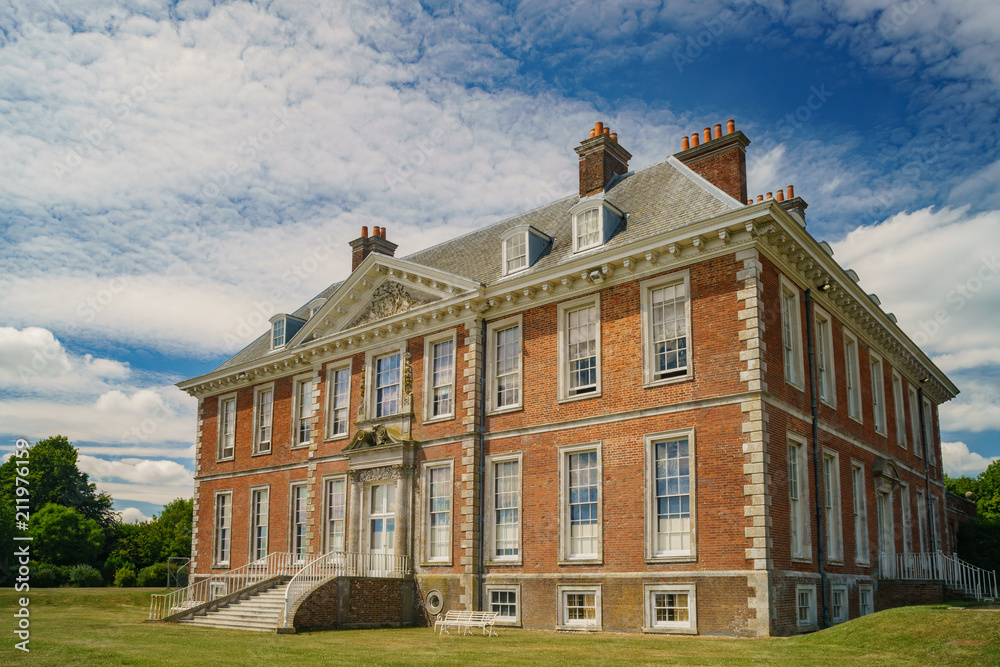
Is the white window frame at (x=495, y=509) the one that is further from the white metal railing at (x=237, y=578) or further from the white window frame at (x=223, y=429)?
the white window frame at (x=223, y=429)

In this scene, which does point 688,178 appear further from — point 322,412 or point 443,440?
point 322,412

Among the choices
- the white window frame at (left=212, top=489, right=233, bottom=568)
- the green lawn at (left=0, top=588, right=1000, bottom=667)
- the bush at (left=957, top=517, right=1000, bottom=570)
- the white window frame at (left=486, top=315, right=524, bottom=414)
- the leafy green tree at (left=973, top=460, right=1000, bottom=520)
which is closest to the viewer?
the green lawn at (left=0, top=588, right=1000, bottom=667)

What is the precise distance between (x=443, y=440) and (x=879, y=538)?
13206mm

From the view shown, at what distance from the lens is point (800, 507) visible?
62.5ft

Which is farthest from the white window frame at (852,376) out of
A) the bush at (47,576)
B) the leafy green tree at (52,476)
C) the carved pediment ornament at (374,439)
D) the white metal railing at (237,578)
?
the leafy green tree at (52,476)

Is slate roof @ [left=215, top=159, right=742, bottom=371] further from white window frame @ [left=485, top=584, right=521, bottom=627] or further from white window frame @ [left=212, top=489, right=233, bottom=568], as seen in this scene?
white window frame @ [left=212, top=489, right=233, bottom=568]

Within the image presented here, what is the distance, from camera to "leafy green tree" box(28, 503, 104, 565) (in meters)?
56.7

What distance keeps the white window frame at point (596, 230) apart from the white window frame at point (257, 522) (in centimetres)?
1595

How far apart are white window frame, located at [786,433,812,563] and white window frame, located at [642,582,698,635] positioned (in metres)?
2.52

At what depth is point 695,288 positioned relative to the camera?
1930 centimetres

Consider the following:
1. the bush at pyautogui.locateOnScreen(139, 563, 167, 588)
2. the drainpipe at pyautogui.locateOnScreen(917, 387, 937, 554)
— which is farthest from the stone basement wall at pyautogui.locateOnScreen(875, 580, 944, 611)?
the bush at pyautogui.locateOnScreen(139, 563, 167, 588)

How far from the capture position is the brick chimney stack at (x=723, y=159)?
21891 mm

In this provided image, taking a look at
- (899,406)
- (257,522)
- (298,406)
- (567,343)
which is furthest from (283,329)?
(899,406)

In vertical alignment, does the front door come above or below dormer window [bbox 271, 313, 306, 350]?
below
